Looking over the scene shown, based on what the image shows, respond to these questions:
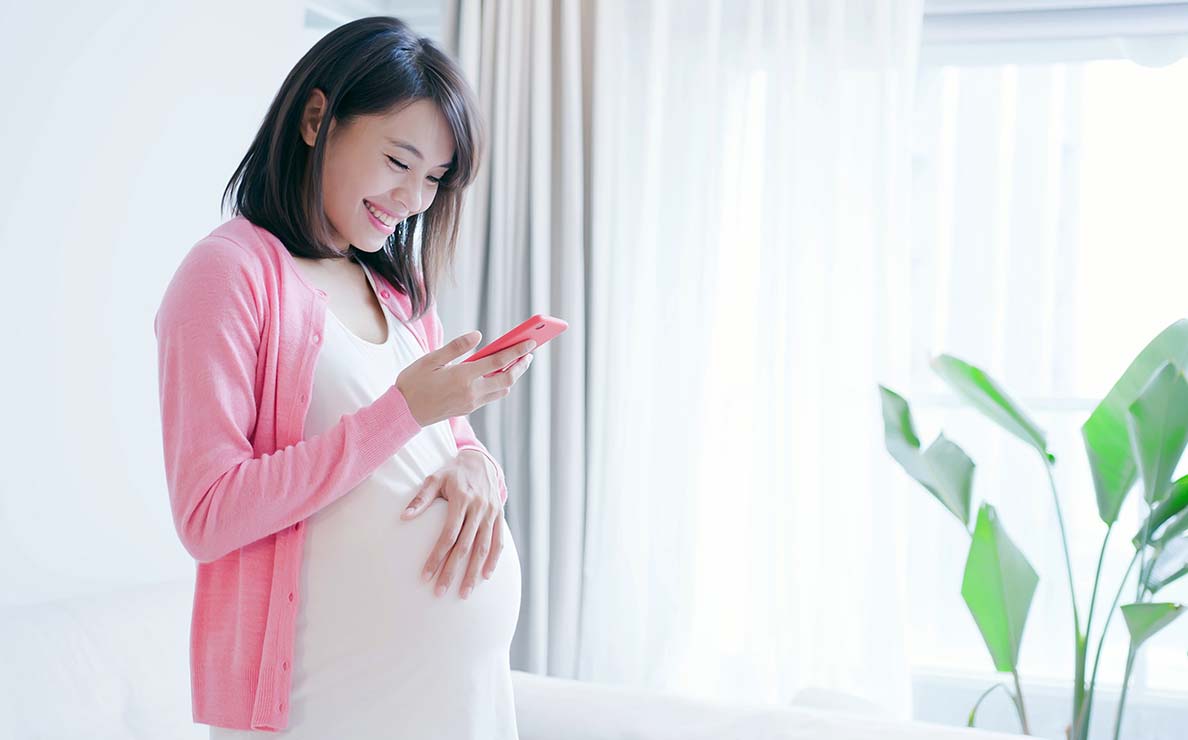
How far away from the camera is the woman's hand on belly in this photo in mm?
989

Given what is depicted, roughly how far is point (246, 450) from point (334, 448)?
3.0 inches

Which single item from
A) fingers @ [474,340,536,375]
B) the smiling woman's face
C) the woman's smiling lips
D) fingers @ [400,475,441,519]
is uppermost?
the smiling woman's face

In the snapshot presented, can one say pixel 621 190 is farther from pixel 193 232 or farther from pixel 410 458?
pixel 410 458

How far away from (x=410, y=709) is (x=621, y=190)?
162 centimetres

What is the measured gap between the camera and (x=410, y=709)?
3.12 ft

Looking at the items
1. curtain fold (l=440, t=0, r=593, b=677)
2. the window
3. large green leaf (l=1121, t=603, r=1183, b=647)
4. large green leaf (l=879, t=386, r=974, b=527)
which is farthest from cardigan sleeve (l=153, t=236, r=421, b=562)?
the window

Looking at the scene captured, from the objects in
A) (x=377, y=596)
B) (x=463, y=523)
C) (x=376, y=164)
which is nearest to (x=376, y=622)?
(x=377, y=596)

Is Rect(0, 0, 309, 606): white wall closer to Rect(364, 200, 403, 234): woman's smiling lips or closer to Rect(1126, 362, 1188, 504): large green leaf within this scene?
Rect(364, 200, 403, 234): woman's smiling lips

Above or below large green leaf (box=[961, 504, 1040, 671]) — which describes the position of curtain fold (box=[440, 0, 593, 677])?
above

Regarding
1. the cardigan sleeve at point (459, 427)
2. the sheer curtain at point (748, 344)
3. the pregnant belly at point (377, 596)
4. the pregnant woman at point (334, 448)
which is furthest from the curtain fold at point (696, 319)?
the pregnant belly at point (377, 596)

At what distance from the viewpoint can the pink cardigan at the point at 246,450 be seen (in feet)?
2.85

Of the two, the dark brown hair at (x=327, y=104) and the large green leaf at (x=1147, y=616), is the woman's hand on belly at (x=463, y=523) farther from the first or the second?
the large green leaf at (x=1147, y=616)

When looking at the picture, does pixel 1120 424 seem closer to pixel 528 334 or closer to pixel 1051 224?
pixel 1051 224

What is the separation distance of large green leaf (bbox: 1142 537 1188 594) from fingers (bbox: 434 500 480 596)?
1269mm
